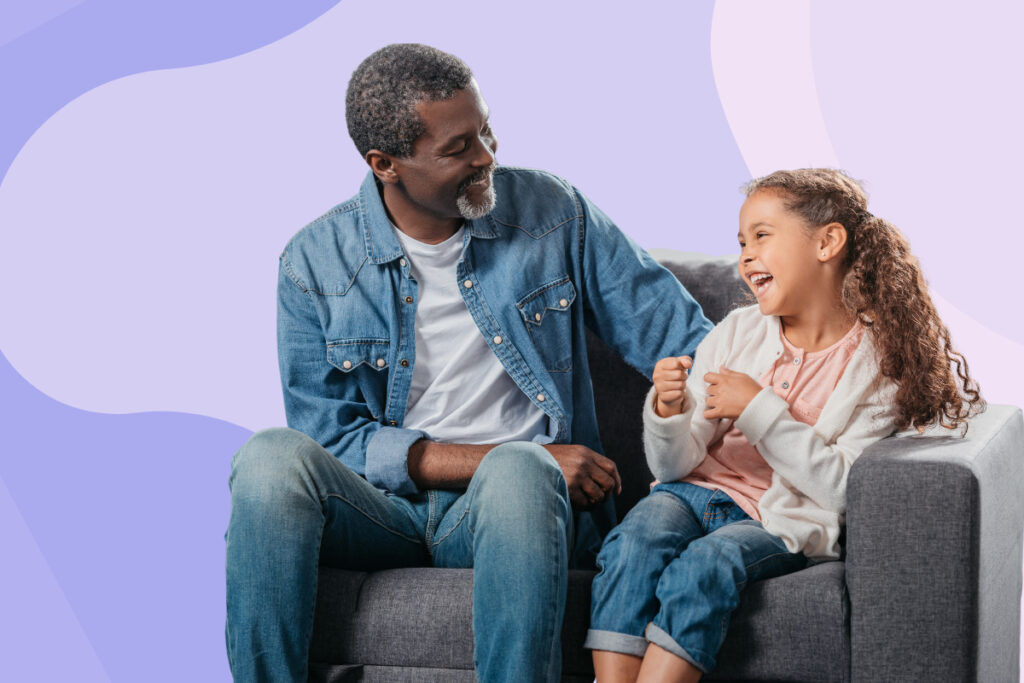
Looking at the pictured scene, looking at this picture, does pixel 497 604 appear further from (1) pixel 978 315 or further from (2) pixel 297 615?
(1) pixel 978 315

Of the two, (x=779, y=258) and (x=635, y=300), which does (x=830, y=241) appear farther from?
(x=635, y=300)

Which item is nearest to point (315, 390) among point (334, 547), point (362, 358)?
point (362, 358)

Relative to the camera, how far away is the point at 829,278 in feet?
6.43

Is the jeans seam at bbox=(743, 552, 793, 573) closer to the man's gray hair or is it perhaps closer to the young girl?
the young girl

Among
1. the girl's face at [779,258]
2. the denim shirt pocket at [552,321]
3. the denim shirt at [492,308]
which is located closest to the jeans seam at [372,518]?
the denim shirt at [492,308]

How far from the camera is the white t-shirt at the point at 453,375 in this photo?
6.95 ft

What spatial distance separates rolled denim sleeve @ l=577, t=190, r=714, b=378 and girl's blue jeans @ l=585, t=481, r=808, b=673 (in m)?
0.40

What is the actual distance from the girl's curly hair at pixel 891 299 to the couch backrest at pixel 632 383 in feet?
1.22

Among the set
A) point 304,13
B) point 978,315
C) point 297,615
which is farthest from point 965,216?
point 297,615

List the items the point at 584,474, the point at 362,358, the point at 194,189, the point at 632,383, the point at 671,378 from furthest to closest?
the point at 194,189, the point at 632,383, the point at 362,358, the point at 584,474, the point at 671,378

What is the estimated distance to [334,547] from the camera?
1.90m

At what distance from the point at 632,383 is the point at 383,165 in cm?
66

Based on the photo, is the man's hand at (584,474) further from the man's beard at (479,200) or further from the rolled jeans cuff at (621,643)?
the man's beard at (479,200)

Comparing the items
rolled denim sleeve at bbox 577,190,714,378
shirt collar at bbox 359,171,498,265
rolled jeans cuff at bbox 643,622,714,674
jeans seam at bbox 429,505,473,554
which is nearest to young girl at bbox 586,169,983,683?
rolled jeans cuff at bbox 643,622,714,674
